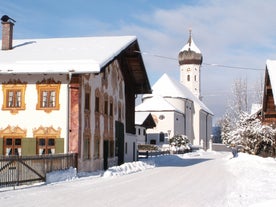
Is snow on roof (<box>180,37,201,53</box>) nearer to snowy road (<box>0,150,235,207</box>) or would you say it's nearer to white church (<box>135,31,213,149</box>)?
white church (<box>135,31,213,149</box>)

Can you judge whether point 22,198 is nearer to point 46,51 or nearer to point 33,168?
point 33,168

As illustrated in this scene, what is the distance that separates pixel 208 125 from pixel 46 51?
8536cm

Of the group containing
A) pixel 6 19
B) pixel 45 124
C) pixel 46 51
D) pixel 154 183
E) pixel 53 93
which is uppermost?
pixel 6 19

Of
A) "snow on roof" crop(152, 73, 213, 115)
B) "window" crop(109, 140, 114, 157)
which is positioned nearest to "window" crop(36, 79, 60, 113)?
"window" crop(109, 140, 114, 157)

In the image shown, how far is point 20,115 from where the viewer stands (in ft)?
85.0

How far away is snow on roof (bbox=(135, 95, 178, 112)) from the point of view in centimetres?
8125

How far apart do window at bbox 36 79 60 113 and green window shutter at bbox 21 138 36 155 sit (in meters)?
1.73

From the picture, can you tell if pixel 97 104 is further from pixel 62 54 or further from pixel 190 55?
pixel 190 55

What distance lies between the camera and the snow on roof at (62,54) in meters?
24.6

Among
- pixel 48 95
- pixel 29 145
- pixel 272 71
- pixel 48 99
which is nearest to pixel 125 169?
pixel 29 145

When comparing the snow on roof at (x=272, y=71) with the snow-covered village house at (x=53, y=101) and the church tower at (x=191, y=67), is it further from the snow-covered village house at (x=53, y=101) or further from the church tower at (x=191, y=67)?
the church tower at (x=191, y=67)

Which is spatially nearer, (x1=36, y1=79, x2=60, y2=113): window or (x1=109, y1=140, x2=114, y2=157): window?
(x1=36, y1=79, x2=60, y2=113): window

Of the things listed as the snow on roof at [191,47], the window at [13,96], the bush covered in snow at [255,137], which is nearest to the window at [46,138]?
the window at [13,96]

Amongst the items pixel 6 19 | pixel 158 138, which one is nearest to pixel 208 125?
pixel 158 138
